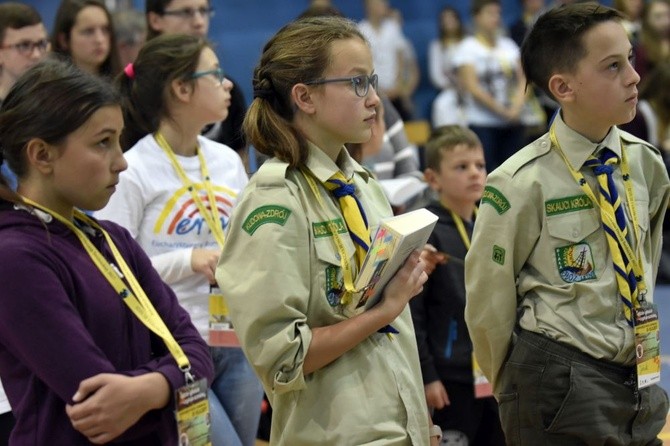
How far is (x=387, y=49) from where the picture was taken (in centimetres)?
1213

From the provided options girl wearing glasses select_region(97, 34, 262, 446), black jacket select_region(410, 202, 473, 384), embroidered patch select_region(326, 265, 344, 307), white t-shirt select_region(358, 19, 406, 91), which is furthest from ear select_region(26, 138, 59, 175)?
white t-shirt select_region(358, 19, 406, 91)

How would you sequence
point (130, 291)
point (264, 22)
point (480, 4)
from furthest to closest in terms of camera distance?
1. point (264, 22)
2. point (480, 4)
3. point (130, 291)

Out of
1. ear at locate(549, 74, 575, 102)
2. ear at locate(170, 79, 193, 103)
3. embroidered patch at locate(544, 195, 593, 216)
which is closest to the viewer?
embroidered patch at locate(544, 195, 593, 216)

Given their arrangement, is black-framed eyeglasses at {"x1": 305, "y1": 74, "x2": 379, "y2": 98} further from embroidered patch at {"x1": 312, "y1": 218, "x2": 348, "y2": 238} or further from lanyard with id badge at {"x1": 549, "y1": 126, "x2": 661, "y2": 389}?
lanyard with id badge at {"x1": 549, "y1": 126, "x2": 661, "y2": 389}

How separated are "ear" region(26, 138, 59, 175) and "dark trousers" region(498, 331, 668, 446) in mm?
1474

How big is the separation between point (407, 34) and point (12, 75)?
8.52 metres

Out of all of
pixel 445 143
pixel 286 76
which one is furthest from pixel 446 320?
pixel 286 76

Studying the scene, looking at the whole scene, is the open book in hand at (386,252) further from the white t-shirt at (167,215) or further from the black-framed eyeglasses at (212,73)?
the black-framed eyeglasses at (212,73)

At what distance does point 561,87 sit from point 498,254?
0.57 metres

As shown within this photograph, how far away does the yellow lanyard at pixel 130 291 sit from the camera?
2.67m

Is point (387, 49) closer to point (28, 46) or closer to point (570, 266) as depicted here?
point (28, 46)

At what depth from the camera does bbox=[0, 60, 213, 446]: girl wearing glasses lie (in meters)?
2.50

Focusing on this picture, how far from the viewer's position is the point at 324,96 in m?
2.95

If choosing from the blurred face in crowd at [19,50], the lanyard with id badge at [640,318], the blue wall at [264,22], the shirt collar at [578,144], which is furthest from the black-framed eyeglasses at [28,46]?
the blue wall at [264,22]
